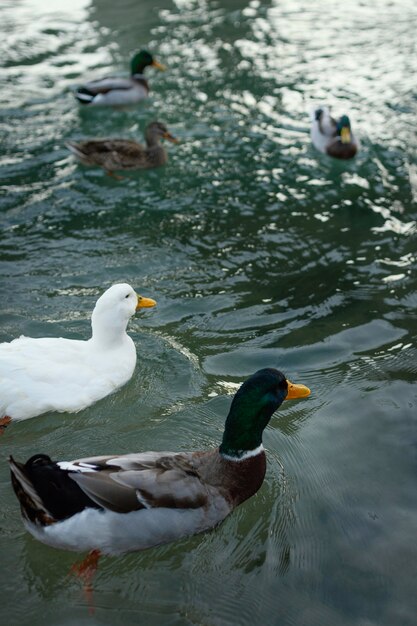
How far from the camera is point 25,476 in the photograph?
4648 mm

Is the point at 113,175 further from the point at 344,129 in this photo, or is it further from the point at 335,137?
the point at 344,129

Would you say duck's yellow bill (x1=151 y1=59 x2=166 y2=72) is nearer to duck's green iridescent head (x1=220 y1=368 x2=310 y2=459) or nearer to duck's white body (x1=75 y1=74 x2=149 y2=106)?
duck's white body (x1=75 y1=74 x2=149 y2=106)

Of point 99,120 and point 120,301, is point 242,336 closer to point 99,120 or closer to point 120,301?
point 120,301

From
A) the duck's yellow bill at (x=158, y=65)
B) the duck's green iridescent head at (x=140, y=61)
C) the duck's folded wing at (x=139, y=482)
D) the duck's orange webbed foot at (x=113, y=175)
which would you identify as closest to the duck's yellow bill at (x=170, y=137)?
the duck's orange webbed foot at (x=113, y=175)

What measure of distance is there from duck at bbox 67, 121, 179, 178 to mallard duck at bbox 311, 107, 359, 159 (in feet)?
6.23

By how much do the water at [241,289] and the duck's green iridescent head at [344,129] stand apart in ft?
1.06

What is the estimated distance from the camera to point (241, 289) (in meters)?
7.70

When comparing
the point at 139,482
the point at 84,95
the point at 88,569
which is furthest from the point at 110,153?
the point at 88,569

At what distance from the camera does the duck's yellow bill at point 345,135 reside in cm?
1001

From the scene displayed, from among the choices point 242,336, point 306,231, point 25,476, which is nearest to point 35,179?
point 306,231

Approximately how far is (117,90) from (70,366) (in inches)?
254

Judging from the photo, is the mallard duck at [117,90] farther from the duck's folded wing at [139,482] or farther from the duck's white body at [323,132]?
the duck's folded wing at [139,482]

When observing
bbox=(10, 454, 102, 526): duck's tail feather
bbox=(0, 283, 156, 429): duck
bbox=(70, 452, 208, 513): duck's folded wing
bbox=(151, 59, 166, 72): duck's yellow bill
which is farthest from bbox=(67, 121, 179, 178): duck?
bbox=(10, 454, 102, 526): duck's tail feather

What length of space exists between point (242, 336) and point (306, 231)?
6.65 feet
